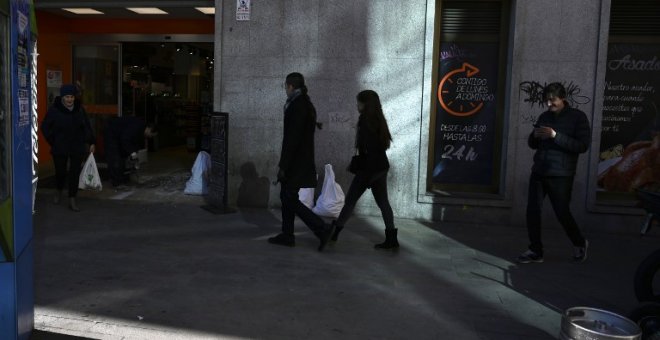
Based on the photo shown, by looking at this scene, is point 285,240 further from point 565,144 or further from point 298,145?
point 565,144

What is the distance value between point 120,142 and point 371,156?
525 centimetres

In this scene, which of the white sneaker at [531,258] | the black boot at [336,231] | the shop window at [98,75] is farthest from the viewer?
the shop window at [98,75]

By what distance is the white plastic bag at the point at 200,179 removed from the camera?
9.20m

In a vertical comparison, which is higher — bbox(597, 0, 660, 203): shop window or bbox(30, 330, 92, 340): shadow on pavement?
bbox(597, 0, 660, 203): shop window

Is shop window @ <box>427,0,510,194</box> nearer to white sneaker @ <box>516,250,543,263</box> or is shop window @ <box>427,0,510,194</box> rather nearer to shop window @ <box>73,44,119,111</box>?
white sneaker @ <box>516,250,543,263</box>

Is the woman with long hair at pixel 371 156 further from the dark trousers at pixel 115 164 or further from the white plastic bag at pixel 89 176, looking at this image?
the dark trousers at pixel 115 164

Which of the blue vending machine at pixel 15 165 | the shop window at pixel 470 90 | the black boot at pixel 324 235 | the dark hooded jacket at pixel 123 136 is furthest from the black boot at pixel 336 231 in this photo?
the dark hooded jacket at pixel 123 136

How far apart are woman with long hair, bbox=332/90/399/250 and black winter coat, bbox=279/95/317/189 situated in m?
0.48

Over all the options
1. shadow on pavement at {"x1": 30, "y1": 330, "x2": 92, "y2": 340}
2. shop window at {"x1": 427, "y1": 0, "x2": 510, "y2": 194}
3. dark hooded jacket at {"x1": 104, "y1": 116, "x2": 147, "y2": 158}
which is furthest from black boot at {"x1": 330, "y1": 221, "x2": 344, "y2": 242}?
dark hooded jacket at {"x1": 104, "y1": 116, "x2": 147, "y2": 158}

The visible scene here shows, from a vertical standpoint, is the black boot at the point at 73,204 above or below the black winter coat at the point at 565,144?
below

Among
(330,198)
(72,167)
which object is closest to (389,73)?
(330,198)

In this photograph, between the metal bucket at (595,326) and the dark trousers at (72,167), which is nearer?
the metal bucket at (595,326)

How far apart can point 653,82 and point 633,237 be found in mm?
2095

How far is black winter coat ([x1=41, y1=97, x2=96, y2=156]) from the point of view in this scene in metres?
7.89
